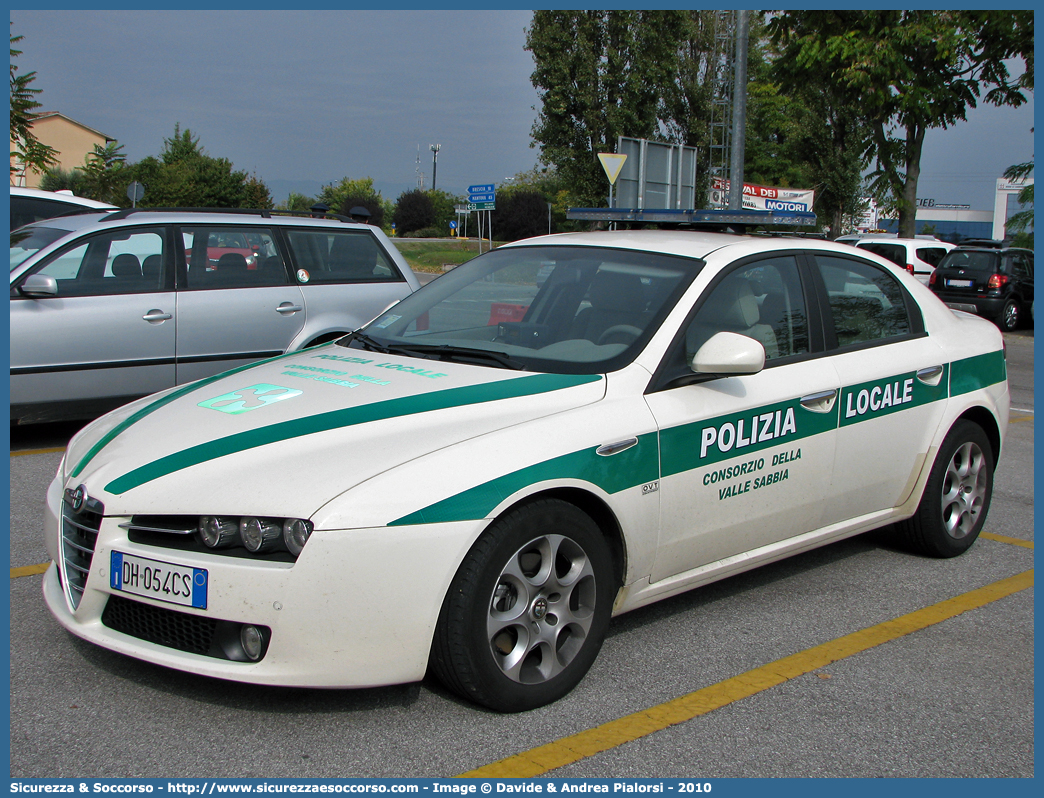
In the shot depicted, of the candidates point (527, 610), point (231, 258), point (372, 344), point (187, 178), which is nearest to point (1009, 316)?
point (231, 258)

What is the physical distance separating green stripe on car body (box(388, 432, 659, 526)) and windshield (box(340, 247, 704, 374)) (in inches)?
15.1

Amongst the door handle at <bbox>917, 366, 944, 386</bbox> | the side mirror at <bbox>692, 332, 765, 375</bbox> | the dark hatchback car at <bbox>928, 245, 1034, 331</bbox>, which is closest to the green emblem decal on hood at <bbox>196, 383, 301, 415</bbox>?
the side mirror at <bbox>692, 332, 765, 375</bbox>

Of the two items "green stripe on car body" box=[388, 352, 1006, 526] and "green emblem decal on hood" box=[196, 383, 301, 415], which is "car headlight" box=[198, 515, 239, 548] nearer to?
"green stripe on car body" box=[388, 352, 1006, 526]

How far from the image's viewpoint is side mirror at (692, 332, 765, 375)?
3486 mm

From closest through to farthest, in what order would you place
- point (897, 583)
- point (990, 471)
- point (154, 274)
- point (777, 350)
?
1. point (777, 350)
2. point (897, 583)
3. point (990, 471)
4. point (154, 274)

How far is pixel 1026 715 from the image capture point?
322 centimetres

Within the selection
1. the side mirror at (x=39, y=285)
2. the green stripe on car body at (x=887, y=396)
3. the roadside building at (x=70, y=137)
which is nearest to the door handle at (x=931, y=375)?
the green stripe on car body at (x=887, y=396)

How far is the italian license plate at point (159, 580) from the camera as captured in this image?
2799 millimetres

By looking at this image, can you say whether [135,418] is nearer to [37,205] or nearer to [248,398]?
[248,398]

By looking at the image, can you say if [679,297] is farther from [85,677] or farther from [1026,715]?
[85,677]

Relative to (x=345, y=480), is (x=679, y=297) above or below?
above
